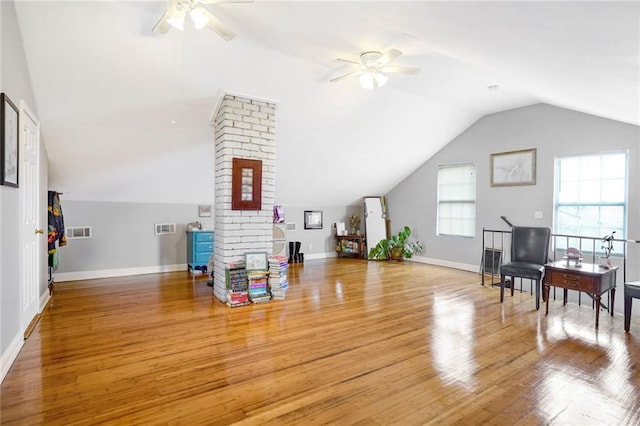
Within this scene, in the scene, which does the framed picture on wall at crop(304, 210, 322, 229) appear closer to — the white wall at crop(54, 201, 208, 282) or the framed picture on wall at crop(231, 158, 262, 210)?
the white wall at crop(54, 201, 208, 282)

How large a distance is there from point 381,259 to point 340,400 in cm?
560

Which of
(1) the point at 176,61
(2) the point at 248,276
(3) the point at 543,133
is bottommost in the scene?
(2) the point at 248,276

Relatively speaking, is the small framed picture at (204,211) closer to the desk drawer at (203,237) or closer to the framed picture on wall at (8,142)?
the desk drawer at (203,237)

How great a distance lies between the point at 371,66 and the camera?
3.48 meters

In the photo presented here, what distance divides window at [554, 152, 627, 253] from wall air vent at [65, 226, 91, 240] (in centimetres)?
756

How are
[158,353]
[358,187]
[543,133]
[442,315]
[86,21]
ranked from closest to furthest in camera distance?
[158,353] < [86,21] < [442,315] < [543,133] < [358,187]

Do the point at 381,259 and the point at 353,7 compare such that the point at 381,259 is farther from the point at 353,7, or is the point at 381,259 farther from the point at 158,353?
the point at 353,7

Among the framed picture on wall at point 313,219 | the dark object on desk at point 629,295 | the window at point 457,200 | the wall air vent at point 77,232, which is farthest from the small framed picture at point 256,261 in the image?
the window at point 457,200

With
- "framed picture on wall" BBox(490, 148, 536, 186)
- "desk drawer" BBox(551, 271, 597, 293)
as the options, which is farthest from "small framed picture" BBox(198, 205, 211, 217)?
"desk drawer" BBox(551, 271, 597, 293)

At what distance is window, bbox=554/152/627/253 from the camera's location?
470cm

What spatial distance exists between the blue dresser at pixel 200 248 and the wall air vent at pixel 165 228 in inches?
15.9

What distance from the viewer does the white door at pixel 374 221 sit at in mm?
7773

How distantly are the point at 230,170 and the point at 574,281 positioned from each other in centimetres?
410

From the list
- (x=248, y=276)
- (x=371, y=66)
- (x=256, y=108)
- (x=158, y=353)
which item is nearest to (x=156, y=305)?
(x=248, y=276)
